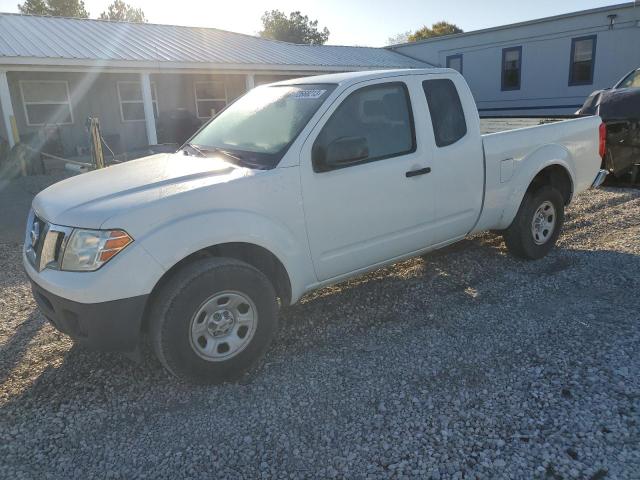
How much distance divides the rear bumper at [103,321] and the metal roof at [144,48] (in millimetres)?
12619

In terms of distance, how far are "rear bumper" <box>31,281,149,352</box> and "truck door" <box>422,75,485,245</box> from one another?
2.54 m

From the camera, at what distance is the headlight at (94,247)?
9.59 ft

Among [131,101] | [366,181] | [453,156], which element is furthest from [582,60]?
[366,181]

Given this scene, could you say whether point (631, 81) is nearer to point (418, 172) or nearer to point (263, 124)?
point (418, 172)

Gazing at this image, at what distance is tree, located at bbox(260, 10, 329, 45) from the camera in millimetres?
58562

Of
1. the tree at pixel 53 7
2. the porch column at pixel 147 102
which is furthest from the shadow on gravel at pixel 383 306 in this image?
the tree at pixel 53 7

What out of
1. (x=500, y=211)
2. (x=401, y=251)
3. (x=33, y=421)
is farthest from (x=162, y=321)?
(x=500, y=211)

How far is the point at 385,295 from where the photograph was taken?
4.68m

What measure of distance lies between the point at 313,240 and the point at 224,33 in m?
20.0

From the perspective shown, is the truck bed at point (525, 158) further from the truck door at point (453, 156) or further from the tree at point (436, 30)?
the tree at point (436, 30)

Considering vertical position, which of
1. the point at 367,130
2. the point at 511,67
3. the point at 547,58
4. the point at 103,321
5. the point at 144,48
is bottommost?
the point at 103,321

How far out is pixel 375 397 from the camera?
10.3 ft

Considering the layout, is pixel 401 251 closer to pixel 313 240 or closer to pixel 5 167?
pixel 313 240

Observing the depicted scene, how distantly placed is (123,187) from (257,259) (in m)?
1.00
